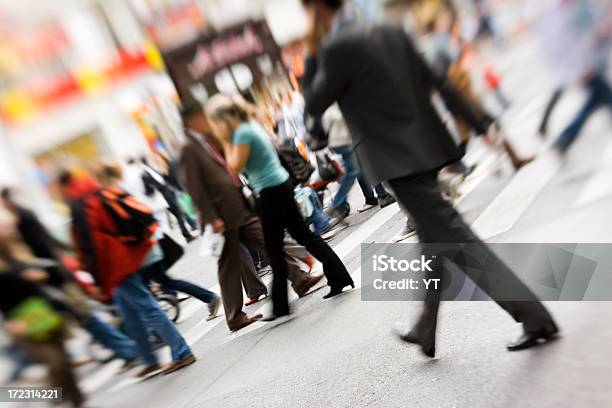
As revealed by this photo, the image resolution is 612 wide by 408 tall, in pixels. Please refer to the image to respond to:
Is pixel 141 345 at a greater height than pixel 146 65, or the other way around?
pixel 146 65

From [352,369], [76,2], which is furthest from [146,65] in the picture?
[352,369]

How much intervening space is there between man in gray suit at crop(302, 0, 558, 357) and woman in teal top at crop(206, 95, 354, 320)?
6.09 ft

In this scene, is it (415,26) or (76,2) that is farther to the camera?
(76,2)

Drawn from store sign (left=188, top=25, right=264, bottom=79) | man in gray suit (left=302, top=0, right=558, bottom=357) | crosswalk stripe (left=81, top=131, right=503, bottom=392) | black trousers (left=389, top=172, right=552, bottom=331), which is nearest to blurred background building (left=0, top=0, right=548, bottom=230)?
store sign (left=188, top=25, right=264, bottom=79)

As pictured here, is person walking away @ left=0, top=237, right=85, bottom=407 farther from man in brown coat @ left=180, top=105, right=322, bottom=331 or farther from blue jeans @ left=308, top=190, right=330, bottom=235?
blue jeans @ left=308, top=190, right=330, bottom=235

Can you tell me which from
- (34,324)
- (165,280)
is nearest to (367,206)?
(165,280)

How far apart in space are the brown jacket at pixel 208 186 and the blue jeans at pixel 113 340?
1.51 m

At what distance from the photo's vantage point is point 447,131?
3.11m

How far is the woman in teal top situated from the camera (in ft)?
16.2

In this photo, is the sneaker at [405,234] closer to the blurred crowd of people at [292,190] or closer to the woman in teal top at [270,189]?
the blurred crowd of people at [292,190]

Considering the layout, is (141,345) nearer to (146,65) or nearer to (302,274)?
(302,274)

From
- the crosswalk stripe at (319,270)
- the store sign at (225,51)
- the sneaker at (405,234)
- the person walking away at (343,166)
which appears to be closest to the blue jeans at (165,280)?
the crosswalk stripe at (319,270)

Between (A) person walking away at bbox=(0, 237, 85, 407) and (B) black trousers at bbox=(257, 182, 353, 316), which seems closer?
(A) person walking away at bbox=(0, 237, 85, 407)

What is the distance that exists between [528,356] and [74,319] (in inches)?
135
